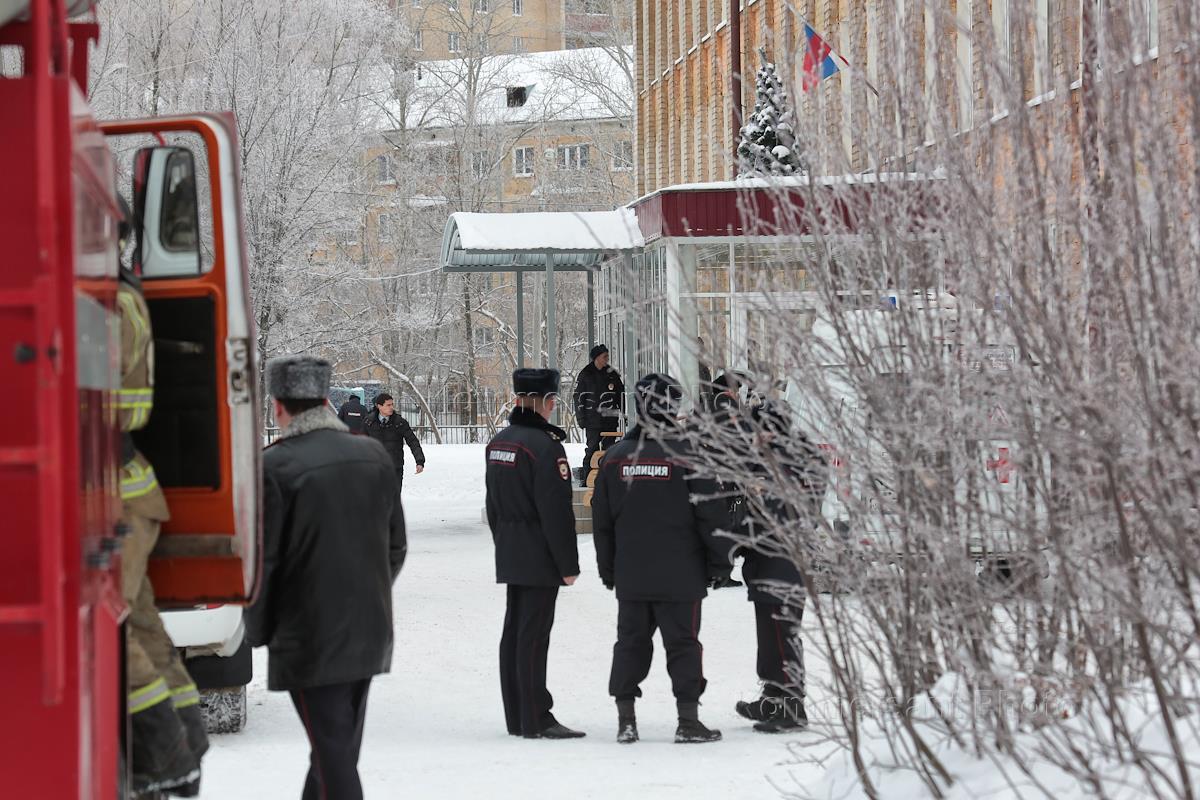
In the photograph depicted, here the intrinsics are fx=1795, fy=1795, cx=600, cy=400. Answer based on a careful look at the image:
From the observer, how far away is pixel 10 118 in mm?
3498

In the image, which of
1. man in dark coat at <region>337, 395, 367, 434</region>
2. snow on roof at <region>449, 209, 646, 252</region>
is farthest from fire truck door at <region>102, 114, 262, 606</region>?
snow on roof at <region>449, 209, 646, 252</region>

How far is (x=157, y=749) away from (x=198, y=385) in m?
1.07

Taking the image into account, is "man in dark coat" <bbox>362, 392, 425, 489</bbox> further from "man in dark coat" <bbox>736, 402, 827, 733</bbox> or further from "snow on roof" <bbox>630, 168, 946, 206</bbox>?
"snow on roof" <bbox>630, 168, 946, 206</bbox>

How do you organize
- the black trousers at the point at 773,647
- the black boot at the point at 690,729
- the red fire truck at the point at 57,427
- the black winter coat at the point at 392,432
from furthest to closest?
the black winter coat at the point at 392,432
the black trousers at the point at 773,647
the black boot at the point at 690,729
the red fire truck at the point at 57,427

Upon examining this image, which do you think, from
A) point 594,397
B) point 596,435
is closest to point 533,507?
point 594,397

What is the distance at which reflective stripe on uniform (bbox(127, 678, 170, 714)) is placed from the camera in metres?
4.54

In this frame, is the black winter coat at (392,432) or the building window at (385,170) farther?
the building window at (385,170)

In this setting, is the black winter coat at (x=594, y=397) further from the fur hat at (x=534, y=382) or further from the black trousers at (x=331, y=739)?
the black trousers at (x=331, y=739)

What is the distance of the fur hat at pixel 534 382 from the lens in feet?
30.3

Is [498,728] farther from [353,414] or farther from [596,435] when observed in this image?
[596,435]

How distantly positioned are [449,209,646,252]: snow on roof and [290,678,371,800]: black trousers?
16.7 m

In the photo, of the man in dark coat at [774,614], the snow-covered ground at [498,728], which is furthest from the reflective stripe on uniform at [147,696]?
the snow-covered ground at [498,728]

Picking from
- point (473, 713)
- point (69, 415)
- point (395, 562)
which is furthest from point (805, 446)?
point (473, 713)

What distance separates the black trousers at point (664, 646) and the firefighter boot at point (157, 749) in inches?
169
